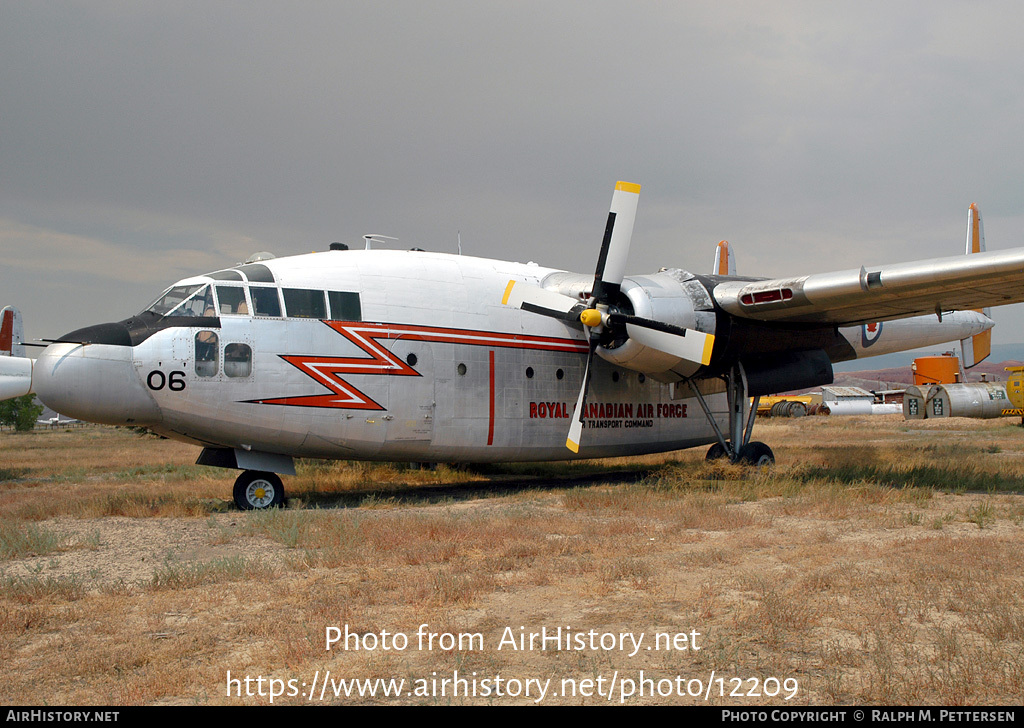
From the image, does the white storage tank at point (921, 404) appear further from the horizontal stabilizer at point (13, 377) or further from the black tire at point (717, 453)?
the horizontal stabilizer at point (13, 377)

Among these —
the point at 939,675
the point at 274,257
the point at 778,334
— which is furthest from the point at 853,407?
the point at 939,675

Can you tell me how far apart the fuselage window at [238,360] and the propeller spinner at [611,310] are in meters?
4.56

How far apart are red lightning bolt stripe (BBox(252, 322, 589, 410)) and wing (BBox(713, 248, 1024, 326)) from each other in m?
5.44

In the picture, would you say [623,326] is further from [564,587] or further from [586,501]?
[564,587]

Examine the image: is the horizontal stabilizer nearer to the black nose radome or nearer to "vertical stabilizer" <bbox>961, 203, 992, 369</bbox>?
the black nose radome

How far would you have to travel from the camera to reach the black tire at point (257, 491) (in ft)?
37.3

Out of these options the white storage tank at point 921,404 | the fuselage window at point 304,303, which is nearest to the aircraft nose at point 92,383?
the fuselage window at point 304,303

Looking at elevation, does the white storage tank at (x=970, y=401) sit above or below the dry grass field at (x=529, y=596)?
above

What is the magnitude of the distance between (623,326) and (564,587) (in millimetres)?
6972

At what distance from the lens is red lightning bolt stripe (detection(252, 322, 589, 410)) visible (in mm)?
11336

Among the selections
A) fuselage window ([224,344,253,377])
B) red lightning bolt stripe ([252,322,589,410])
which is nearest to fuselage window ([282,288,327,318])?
red lightning bolt stripe ([252,322,589,410])

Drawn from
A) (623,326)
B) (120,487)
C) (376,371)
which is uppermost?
(623,326)

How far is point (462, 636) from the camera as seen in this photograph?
5.21m

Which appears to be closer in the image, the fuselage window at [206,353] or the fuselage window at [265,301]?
the fuselage window at [206,353]
